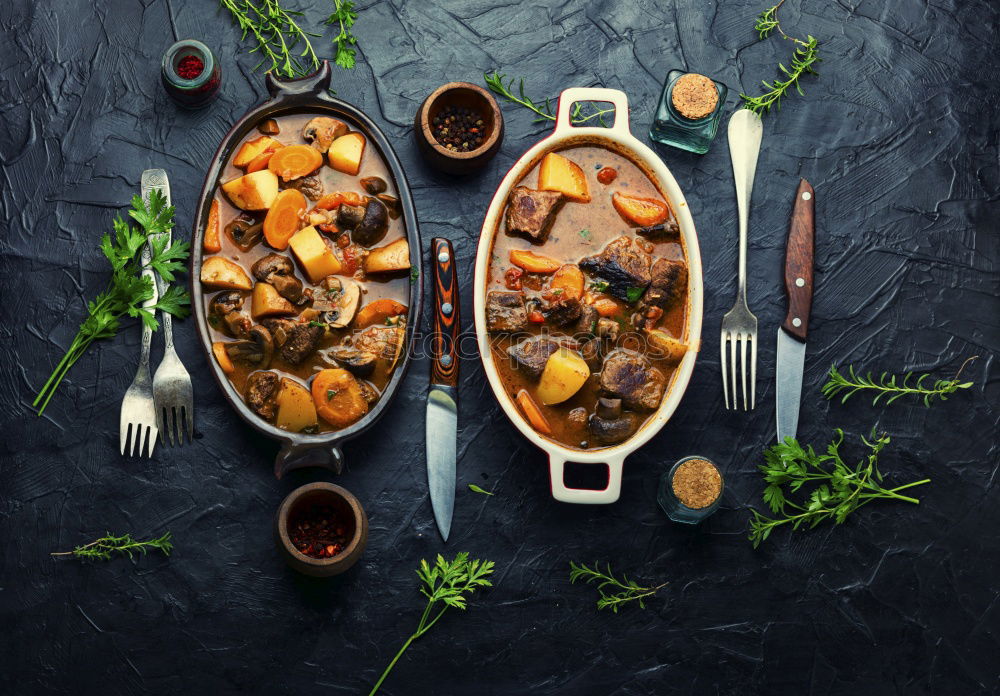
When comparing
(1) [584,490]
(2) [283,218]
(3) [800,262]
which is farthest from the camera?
(3) [800,262]

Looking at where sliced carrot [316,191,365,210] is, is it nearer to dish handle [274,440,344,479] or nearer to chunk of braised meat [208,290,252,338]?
chunk of braised meat [208,290,252,338]

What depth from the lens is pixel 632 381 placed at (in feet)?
11.1

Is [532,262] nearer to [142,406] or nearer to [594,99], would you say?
[594,99]

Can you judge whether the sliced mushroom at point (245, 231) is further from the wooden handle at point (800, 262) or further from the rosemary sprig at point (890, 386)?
the rosemary sprig at point (890, 386)

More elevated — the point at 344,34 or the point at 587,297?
the point at 344,34

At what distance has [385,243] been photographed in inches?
136

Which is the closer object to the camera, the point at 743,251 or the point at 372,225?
the point at 372,225

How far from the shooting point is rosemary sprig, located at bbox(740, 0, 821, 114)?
3688 mm

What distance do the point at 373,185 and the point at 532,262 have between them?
0.68 m

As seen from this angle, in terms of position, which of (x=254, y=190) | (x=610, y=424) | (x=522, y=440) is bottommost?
(x=522, y=440)

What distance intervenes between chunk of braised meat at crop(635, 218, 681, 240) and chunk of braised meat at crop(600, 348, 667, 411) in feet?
1.52

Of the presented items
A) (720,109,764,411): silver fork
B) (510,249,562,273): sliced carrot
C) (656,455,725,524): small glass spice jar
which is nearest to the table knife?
(510,249,562,273): sliced carrot

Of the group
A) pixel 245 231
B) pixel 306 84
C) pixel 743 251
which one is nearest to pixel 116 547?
pixel 245 231

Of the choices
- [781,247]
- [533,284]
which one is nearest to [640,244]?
[533,284]
